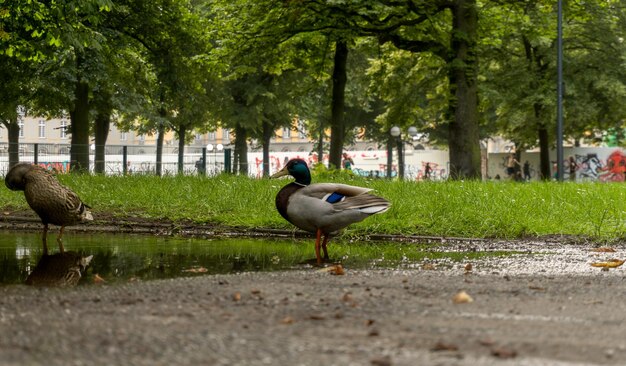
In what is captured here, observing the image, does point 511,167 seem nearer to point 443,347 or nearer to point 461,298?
point 461,298

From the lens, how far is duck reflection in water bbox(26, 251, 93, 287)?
6.59m

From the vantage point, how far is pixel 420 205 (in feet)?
41.5

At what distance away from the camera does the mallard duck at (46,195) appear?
9281 mm

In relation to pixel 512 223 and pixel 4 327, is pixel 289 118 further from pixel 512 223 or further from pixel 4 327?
pixel 4 327

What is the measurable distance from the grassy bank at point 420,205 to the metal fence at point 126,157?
11.8 meters

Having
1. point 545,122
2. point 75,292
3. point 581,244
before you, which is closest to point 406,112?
point 545,122

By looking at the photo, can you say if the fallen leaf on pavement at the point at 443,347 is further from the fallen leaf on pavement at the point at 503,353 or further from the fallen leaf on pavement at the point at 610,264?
the fallen leaf on pavement at the point at 610,264

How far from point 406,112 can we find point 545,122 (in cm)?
774

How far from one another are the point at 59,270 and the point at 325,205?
245 cm

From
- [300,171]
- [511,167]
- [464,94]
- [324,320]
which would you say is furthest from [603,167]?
[324,320]

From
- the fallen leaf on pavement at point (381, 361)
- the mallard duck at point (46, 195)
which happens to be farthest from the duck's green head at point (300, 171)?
the fallen leaf on pavement at point (381, 361)

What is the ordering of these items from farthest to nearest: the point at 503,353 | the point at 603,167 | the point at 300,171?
the point at 603,167 → the point at 300,171 → the point at 503,353

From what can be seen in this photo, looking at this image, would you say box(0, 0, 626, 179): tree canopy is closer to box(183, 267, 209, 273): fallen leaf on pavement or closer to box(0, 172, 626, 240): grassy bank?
box(0, 172, 626, 240): grassy bank

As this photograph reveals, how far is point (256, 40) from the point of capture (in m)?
24.3
